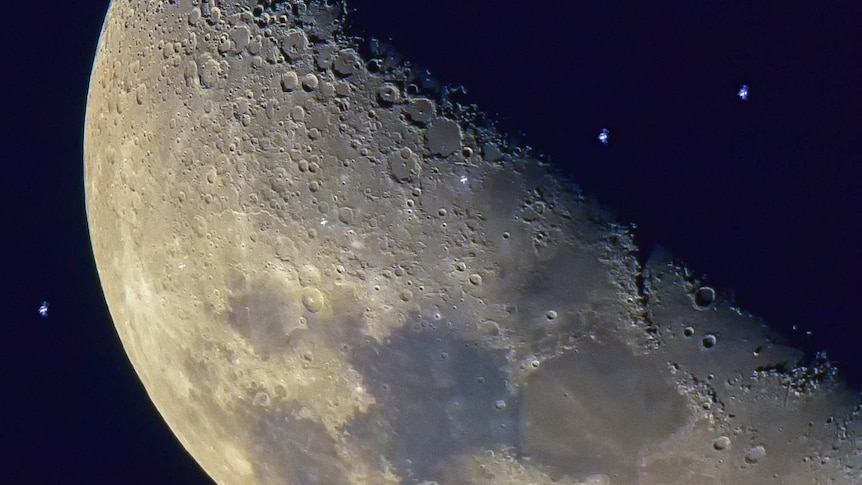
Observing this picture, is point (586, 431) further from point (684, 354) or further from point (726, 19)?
point (726, 19)

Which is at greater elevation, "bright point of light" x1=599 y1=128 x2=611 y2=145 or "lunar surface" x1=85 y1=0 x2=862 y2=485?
"bright point of light" x1=599 y1=128 x2=611 y2=145

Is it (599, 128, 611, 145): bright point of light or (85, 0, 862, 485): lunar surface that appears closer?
(599, 128, 611, 145): bright point of light

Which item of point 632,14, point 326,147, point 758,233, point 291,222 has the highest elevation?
point 632,14

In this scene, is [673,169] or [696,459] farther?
[696,459]

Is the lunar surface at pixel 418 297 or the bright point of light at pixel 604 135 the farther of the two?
the lunar surface at pixel 418 297

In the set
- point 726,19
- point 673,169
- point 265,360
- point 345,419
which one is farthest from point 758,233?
point 265,360

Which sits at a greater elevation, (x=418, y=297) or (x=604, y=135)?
(x=604, y=135)

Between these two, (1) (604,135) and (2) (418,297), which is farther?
(2) (418,297)

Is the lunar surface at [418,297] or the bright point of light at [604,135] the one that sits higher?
the bright point of light at [604,135]
